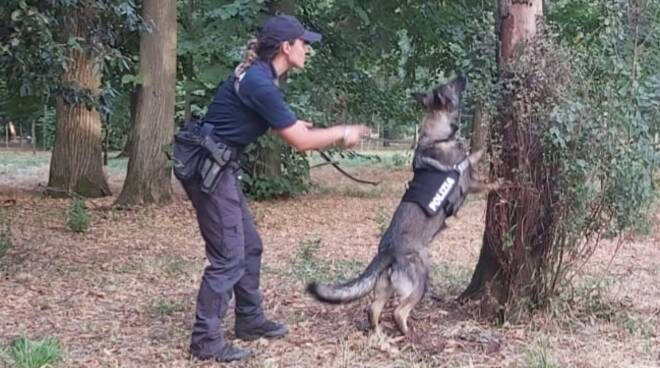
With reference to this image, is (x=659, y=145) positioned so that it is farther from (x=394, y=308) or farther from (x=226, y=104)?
(x=226, y=104)

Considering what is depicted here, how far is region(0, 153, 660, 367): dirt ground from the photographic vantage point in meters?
4.46

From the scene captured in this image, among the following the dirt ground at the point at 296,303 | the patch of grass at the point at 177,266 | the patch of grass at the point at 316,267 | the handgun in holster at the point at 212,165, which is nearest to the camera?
the handgun in holster at the point at 212,165

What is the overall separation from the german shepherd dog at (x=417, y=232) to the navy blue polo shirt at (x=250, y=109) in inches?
37.7

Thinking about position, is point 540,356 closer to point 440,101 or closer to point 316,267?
point 440,101

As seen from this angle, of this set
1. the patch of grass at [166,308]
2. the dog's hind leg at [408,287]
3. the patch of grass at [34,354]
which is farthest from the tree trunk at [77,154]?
the dog's hind leg at [408,287]

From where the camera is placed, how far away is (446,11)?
13.5 metres

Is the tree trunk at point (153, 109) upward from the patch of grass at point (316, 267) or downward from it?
upward

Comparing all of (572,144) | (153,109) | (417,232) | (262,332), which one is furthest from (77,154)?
(572,144)

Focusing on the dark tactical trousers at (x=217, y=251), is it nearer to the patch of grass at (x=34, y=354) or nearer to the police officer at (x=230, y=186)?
the police officer at (x=230, y=186)

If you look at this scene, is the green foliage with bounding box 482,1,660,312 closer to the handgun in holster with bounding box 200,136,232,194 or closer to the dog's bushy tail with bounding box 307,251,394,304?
the dog's bushy tail with bounding box 307,251,394,304

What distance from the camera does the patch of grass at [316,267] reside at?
22.4ft

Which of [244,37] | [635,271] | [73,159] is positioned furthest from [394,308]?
[73,159]

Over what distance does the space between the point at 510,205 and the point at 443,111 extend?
0.72 meters

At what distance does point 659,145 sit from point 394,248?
1.88m
